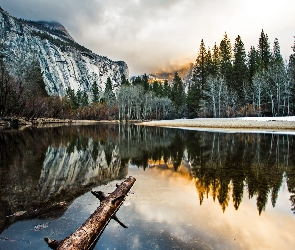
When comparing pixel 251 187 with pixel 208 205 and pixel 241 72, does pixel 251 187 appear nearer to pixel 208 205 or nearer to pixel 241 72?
pixel 208 205

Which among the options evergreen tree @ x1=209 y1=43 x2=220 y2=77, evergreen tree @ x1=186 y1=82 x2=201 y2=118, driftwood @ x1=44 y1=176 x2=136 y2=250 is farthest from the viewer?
evergreen tree @ x1=209 y1=43 x2=220 y2=77

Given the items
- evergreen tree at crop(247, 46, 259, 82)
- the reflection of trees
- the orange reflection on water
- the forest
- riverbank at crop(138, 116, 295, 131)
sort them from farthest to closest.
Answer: evergreen tree at crop(247, 46, 259, 82)
the forest
riverbank at crop(138, 116, 295, 131)
the reflection of trees
the orange reflection on water

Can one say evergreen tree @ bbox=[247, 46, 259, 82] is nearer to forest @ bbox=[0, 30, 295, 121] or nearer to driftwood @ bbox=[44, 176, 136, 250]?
forest @ bbox=[0, 30, 295, 121]

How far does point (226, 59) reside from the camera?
71250 mm

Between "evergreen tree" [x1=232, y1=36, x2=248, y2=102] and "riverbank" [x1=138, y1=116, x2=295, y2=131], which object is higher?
"evergreen tree" [x1=232, y1=36, x2=248, y2=102]

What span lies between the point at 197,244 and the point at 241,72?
223ft

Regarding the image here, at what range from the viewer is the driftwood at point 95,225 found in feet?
12.6

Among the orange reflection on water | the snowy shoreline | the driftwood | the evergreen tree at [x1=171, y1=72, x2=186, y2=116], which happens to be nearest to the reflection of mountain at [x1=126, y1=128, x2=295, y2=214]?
the orange reflection on water

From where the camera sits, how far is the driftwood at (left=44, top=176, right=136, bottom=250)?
3840 millimetres

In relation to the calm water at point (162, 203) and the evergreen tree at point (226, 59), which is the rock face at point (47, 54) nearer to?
the evergreen tree at point (226, 59)

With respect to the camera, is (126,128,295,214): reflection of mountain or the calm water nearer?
the calm water

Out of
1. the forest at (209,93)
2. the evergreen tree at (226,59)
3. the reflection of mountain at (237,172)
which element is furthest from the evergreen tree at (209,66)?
the reflection of mountain at (237,172)

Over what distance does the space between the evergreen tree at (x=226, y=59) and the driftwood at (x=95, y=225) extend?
65134 mm

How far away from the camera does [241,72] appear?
6612 centimetres
